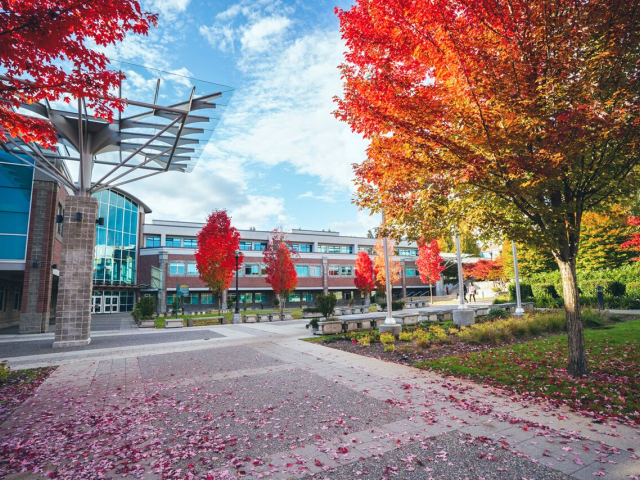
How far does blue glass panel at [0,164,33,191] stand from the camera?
2053cm

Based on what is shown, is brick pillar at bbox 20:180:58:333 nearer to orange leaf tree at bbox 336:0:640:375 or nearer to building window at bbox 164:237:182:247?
orange leaf tree at bbox 336:0:640:375

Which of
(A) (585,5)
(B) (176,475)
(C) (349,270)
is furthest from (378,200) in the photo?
(C) (349,270)

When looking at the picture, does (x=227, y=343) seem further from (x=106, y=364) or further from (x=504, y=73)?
(x=504, y=73)

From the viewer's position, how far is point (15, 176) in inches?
819

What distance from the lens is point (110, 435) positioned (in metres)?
5.36

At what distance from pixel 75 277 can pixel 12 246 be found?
9574 mm

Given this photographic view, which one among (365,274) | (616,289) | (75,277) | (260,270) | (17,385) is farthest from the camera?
(260,270)

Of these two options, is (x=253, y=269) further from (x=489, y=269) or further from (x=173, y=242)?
(x=489, y=269)

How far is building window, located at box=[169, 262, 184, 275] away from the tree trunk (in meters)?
43.7

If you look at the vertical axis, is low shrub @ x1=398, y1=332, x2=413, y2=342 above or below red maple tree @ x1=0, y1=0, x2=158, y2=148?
below

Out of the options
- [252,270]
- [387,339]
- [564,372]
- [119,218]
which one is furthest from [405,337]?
[119,218]

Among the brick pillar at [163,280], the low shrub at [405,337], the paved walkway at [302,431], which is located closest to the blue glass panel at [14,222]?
the paved walkway at [302,431]

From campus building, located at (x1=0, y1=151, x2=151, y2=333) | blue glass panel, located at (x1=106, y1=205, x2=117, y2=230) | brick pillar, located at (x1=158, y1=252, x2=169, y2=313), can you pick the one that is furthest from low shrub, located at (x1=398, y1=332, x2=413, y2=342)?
blue glass panel, located at (x1=106, y1=205, x2=117, y2=230)

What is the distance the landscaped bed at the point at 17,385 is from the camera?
6985 mm
